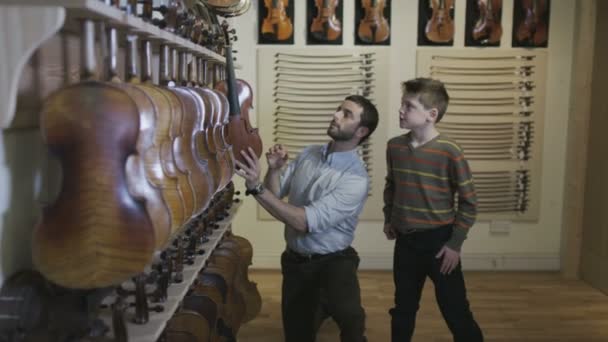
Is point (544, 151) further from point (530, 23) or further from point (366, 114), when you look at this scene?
point (366, 114)

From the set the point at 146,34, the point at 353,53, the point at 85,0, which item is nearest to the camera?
the point at 85,0

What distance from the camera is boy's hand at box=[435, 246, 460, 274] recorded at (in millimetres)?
2548

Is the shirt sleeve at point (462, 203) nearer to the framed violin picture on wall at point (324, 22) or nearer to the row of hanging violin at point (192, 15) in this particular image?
the row of hanging violin at point (192, 15)

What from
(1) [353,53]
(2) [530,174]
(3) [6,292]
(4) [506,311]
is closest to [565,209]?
(2) [530,174]

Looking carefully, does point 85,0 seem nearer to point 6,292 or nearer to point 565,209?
point 6,292

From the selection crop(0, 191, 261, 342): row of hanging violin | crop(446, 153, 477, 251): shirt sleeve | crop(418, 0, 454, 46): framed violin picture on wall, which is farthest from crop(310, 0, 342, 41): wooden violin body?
crop(446, 153, 477, 251): shirt sleeve

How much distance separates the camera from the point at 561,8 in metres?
4.50

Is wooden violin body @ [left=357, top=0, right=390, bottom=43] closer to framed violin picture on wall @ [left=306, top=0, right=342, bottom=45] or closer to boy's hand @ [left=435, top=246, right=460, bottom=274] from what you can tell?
framed violin picture on wall @ [left=306, top=0, right=342, bottom=45]

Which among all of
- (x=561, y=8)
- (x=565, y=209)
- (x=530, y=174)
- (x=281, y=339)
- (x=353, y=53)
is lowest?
(x=281, y=339)

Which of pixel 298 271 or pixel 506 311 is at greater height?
pixel 298 271

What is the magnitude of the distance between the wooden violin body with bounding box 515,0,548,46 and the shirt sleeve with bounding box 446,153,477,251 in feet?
7.87

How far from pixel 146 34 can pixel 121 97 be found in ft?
1.51

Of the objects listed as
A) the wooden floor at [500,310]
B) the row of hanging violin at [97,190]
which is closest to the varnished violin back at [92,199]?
the row of hanging violin at [97,190]

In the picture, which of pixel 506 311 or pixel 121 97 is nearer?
pixel 121 97
